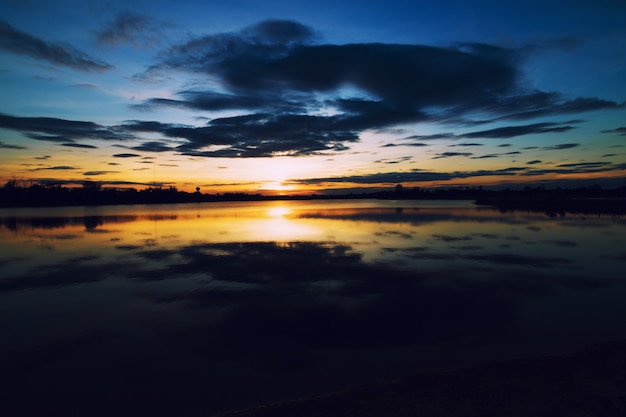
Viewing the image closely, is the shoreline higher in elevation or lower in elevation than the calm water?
higher

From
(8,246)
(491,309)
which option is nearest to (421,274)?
(491,309)

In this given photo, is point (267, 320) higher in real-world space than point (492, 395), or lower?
lower

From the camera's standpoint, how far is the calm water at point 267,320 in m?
7.30

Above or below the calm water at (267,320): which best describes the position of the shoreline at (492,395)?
above

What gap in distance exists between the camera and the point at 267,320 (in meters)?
10.8

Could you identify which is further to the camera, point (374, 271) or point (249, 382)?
point (374, 271)

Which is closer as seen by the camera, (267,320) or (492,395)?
(492,395)

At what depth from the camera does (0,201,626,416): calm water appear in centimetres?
730

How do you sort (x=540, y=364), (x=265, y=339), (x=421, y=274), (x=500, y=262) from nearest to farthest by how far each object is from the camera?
(x=540, y=364)
(x=265, y=339)
(x=421, y=274)
(x=500, y=262)

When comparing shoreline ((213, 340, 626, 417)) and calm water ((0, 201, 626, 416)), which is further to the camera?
calm water ((0, 201, 626, 416))

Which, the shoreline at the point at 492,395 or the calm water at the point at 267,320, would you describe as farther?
the calm water at the point at 267,320

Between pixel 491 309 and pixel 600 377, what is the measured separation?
490 centimetres

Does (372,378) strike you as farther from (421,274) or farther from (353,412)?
(421,274)

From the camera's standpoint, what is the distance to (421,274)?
16125 mm
